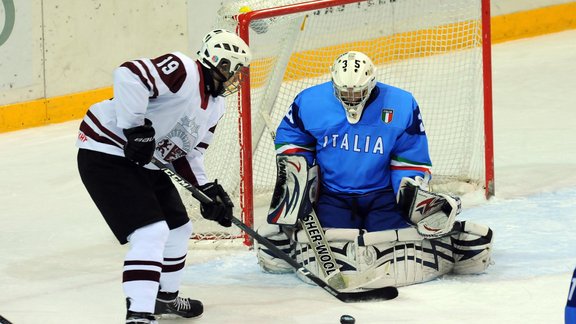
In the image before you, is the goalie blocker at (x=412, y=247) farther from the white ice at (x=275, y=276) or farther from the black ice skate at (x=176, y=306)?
the black ice skate at (x=176, y=306)

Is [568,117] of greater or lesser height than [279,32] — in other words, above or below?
below

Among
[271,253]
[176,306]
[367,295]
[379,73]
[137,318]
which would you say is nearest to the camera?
[137,318]

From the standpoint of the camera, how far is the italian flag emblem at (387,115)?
521 centimetres

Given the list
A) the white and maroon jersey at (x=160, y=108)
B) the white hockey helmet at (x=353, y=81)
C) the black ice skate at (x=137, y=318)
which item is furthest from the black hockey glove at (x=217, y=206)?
the white hockey helmet at (x=353, y=81)

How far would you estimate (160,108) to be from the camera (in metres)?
4.49

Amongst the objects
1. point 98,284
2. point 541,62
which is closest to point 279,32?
point 98,284

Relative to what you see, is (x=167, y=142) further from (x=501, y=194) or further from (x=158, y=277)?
(x=501, y=194)

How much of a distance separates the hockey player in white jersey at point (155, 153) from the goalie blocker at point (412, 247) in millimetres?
624

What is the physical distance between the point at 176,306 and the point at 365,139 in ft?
3.46

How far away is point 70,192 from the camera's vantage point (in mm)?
6883

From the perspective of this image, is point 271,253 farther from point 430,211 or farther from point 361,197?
point 430,211

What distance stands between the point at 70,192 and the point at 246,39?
172 cm

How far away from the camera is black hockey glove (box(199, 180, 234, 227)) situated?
15.2 feet

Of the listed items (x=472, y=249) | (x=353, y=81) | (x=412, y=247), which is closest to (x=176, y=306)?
(x=412, y=247)
